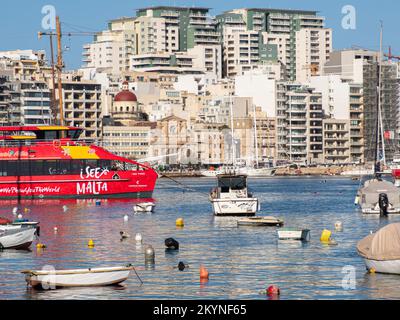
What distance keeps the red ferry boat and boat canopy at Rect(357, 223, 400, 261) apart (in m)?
64.2

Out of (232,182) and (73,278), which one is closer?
(73,278)

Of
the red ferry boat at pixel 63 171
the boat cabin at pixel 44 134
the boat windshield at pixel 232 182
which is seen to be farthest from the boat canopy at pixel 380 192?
the boat cabin at pixel 44 134

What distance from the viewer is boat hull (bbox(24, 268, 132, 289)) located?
39.0m

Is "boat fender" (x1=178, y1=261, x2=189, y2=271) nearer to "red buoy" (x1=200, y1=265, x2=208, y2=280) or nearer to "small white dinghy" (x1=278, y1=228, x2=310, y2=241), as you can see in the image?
"red buoy" (x1=200, y1=265, x2=208, y2=280)

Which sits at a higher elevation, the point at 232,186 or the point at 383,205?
the point at 232,186

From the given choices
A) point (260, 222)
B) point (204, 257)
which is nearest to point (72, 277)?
point (204, 257)

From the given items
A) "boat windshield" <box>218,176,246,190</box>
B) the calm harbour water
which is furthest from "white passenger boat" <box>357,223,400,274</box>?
"boat windshield" <box>218,176,246,190</box>

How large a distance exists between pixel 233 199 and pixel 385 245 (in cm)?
3582

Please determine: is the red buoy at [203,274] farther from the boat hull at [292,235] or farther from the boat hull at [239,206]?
the boat hull at [239,206]

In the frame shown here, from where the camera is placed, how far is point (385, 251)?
137ft

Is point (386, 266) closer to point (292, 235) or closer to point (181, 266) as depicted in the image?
point (181, 266)

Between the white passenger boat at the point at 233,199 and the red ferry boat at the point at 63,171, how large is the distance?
28.4 metres

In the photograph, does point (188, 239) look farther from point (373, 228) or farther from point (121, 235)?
point (373, 228)

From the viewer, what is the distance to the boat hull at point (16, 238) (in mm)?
52875
